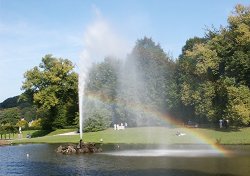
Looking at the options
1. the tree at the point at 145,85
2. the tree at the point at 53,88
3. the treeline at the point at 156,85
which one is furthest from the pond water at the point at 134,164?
the tree at the point at 53,88

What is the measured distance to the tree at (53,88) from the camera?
307ft

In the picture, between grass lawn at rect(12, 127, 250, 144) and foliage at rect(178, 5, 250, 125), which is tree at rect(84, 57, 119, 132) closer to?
grass lawn at rect(12, 127, 250, 144)

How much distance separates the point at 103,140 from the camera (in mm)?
63594

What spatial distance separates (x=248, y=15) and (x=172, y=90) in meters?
22.8

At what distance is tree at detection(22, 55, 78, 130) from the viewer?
9344 cm

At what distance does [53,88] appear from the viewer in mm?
93688

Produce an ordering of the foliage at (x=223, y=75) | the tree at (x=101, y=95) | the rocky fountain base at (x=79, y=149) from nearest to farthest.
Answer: the rocky fountain base at (x=79, y=149)
the foliage at (x=223, y=75)
the tree at (x=101, y=95)

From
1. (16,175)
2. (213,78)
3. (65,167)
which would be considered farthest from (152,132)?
(16,175)

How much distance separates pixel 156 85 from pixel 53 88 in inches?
1054

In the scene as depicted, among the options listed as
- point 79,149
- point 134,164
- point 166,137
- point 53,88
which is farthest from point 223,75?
point 53,88

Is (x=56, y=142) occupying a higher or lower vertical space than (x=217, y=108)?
lower

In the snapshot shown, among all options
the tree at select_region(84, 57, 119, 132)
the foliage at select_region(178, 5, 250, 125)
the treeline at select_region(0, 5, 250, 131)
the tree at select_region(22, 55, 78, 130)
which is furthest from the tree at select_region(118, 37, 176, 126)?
the tree at select_region(22, 55, 78, 130)

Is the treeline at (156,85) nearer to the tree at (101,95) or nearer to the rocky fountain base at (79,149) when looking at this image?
the tree at (101,95)

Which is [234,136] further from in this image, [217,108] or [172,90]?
→ [172,90]
